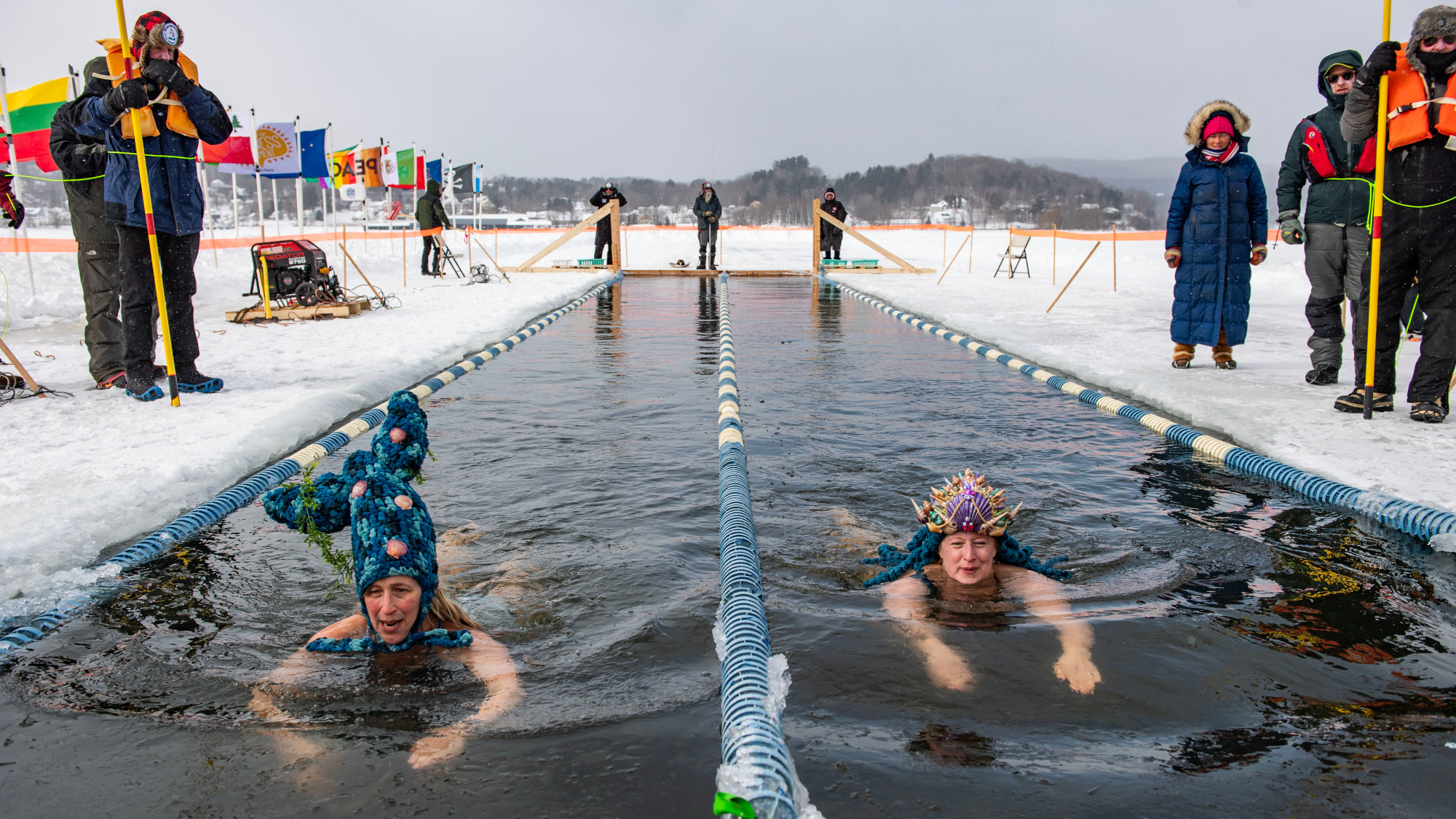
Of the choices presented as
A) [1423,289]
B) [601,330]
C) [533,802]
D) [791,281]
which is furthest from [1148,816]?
[791,281]

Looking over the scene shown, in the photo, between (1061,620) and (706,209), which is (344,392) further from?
(706,209)

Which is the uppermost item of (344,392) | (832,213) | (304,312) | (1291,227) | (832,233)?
(832,213)

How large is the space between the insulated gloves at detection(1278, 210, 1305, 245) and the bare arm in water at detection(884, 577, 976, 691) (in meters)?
5.34

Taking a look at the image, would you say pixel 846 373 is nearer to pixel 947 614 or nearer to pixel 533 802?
pixel 947 614

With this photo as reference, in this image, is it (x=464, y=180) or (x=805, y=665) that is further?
(x=464, y=180)

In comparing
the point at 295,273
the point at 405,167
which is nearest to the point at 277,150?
the point at 405,167

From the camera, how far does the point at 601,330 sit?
38.2ft

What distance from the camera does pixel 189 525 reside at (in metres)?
4.07

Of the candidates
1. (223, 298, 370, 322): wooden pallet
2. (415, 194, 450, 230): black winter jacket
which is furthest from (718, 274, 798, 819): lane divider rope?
(415, 194, 450, 230): black winter jacket

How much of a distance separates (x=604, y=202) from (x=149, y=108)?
51.1 ft

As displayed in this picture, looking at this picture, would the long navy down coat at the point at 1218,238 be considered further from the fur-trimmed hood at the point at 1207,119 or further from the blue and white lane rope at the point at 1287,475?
the blue and white lane rope at the point at 1287,475

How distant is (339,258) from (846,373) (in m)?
17.5

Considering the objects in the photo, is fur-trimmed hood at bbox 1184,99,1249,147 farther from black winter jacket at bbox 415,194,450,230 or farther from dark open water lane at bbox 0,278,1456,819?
black winter jacket at bbox 415,194,450,230

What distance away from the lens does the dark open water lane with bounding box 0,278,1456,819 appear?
7.45 ft
